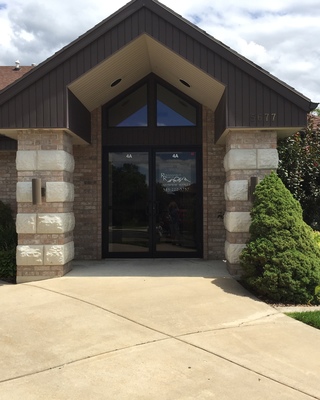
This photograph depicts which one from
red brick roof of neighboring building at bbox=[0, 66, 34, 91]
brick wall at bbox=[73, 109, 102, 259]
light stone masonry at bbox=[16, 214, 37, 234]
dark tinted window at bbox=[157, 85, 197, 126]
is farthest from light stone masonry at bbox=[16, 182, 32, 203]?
red brick roof of neighboring building at bbox=[0, 66, 34, 91]

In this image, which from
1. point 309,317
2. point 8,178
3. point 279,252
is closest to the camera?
point 309,317

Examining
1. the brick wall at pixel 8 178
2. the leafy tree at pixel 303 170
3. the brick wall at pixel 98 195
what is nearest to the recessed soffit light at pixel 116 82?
the brick wall at pixel 98 195

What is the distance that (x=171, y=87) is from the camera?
33.0 feet

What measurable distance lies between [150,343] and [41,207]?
13.4ft

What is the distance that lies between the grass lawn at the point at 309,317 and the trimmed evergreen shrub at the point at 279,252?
576 millimetres

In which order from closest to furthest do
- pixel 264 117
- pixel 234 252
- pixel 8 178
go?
pixel 264 117 < pixel 234 252 < pixel 8 178

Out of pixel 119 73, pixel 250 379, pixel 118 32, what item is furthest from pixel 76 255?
pixel 250 379

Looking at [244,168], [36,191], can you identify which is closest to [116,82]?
[36,191]

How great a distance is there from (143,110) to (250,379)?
24.2ft

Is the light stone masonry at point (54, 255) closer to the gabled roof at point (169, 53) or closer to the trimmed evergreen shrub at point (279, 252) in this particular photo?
the gabled roof at point (169, 53)

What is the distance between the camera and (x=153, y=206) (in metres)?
10.1

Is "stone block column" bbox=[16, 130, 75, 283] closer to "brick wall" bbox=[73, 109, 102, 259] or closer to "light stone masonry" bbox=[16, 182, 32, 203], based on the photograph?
"light stone masonry" bbox=[16, 182, 32, 203]

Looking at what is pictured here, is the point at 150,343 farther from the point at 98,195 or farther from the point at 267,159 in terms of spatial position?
the point at 98,195

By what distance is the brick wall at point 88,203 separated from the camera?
10062 mm
